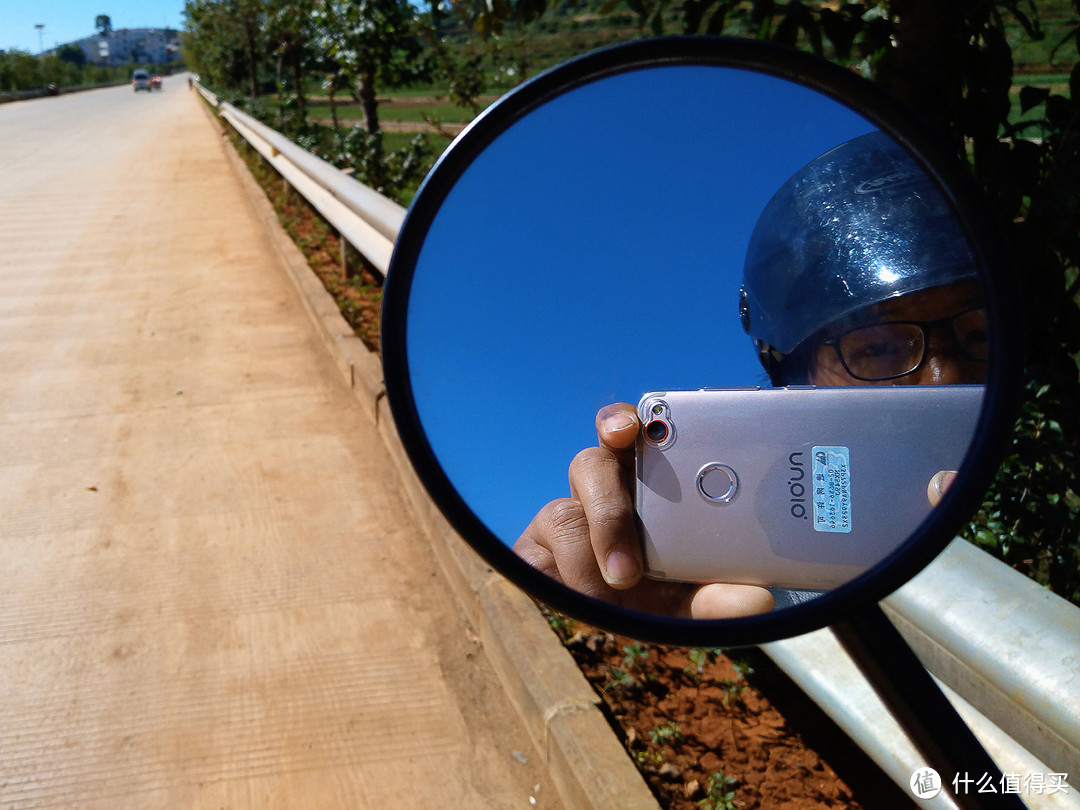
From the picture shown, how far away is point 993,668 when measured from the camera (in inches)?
47.7

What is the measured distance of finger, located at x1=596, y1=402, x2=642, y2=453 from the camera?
0.84m

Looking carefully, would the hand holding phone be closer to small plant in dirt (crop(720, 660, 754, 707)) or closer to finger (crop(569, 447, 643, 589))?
finger (crop(569, 447, 643, 589))

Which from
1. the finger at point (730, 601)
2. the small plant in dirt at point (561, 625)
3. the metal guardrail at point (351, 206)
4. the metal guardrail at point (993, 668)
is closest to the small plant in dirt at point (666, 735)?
the small plant in dirt at point (561, 625)

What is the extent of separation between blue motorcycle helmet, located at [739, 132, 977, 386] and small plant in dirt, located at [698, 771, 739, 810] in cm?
179

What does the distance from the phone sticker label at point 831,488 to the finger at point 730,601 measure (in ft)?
0.32

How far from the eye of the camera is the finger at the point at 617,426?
84 cm

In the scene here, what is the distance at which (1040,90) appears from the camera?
2.56 m

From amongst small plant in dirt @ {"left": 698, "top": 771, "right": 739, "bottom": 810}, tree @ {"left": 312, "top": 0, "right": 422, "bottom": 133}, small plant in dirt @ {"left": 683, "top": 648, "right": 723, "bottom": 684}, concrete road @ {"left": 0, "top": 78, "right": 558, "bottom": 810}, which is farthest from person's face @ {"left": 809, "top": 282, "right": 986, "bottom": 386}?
tree @ {"left": 312, "top": 0, "right": 422, "bottom": 133}

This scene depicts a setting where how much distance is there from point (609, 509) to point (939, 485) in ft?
0.99

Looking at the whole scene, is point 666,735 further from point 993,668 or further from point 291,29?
point 291,29

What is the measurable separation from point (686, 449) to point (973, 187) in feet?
1.32

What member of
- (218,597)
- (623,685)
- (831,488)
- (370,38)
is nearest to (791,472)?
(831,488)

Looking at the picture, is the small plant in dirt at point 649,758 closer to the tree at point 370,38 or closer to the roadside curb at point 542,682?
the roadside curb at point 542,682

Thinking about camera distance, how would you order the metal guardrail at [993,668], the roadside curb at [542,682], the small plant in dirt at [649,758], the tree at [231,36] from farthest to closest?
the tree at [231,36]
the small plant in dirt at [649,758]
the roadside curb at [542,682]
the metal guardrail at [993,668]
